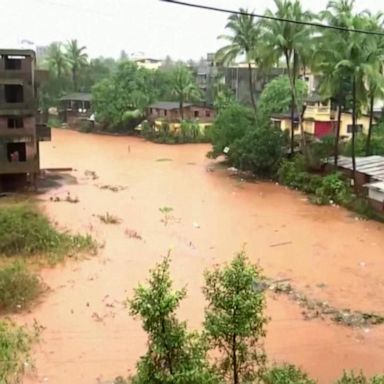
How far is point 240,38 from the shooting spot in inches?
1112

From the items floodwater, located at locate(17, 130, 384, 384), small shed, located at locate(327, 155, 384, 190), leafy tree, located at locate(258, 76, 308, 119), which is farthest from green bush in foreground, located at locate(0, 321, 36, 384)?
leafy tree, located at locate(258, 76, 308, 119)

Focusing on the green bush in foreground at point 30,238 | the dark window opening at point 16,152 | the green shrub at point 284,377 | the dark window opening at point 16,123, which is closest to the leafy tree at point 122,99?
the dark window opening at point 16,152

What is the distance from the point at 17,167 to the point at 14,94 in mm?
2854

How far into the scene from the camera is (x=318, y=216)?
19.5m

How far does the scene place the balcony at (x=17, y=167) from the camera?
2184 centimetres

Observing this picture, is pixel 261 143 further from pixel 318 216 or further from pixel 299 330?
pixel 299 330

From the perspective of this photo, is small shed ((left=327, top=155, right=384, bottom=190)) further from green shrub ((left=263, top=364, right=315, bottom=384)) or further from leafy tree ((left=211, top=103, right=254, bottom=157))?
green shrub ((left=263, top=364, right=315, bottom=384))

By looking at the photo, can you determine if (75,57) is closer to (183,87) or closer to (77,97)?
(77,97)

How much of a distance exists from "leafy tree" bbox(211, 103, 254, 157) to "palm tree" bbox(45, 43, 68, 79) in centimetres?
2611

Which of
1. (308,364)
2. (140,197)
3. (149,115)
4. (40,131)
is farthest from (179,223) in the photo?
(149,115)

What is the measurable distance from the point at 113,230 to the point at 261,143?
9277 millimetres

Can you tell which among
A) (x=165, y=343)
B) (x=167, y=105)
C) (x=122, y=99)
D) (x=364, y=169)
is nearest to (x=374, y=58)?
(x=364, y=169)

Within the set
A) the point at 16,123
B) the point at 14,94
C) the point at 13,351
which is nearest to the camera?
the point at 13,351

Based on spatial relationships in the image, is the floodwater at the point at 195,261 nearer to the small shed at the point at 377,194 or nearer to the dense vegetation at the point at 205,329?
the small shed at the point at 377,194
